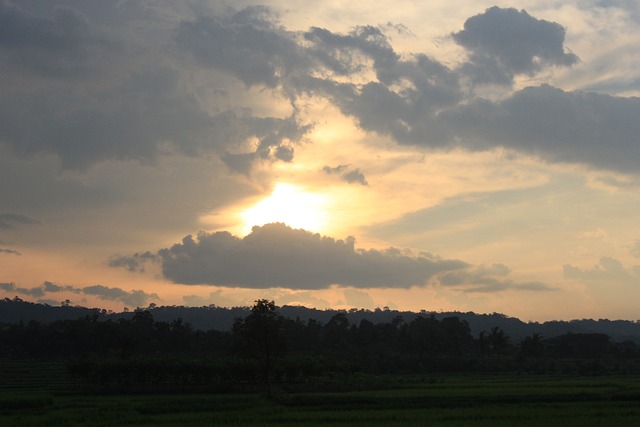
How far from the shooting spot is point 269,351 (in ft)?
250

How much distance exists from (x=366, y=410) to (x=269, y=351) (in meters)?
28.1

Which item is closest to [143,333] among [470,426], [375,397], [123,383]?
[123,383]

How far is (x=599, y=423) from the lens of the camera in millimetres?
39688

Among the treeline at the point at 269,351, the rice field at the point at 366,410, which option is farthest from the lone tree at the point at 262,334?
the rice field at the point at 366,410

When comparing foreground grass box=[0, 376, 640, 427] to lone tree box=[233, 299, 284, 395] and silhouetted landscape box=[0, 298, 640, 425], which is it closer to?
silhouetted landscape box=[0, 298, 640, 425]

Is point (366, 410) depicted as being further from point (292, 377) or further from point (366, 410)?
point (292, 377)

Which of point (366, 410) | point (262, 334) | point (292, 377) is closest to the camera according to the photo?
point (366, 410)

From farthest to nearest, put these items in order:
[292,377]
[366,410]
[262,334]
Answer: [292,377], [262,334], [366,410]

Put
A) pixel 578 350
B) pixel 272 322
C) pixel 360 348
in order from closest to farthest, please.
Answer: pixel 272 322 < pixel 360 348 < pixel 578 350

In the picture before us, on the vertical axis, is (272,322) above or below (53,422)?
above

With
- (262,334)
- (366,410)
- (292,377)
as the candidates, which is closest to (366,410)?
(366,410)

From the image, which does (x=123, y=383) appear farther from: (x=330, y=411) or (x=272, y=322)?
(x=330, y=411)

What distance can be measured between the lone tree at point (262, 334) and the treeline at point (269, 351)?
113 millimetres

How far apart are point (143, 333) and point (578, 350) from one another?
324 feet
